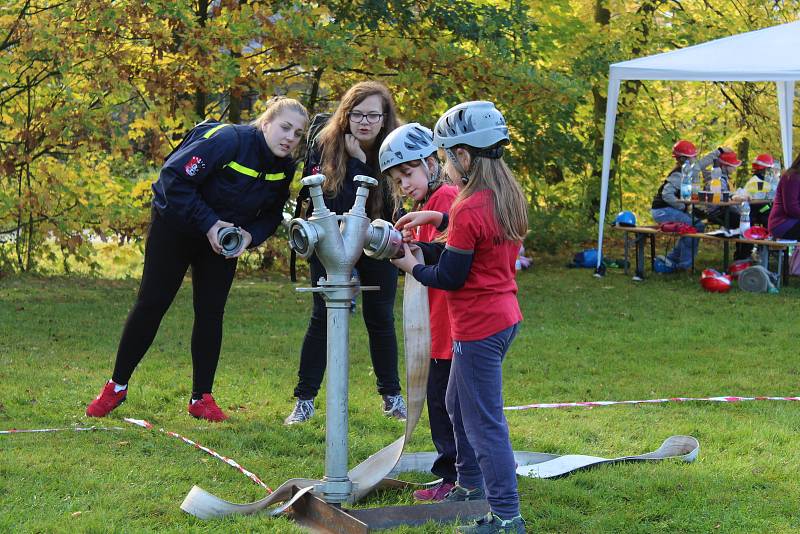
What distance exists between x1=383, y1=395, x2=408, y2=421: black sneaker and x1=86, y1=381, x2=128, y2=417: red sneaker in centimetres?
138

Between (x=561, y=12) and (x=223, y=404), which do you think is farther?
(x=561, y=12)

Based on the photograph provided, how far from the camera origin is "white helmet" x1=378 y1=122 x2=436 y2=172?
13.3 ft

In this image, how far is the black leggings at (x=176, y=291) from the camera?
5410 mm

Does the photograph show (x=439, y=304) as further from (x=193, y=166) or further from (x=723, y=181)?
(x=723, y=181)

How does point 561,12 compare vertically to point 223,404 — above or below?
above

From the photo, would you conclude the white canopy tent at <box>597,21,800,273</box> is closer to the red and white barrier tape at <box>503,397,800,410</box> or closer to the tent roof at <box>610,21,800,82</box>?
the tent roof at <box>610,21,800,82</box>

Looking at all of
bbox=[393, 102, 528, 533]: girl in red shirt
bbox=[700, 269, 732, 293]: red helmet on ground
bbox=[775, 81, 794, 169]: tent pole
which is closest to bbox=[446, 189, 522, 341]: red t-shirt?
bbox=[393, 102, 528, 533]: girl in red shirt

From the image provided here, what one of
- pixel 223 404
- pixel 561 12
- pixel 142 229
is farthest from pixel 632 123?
pixel 223 404

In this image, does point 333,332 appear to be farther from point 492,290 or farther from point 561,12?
point 561,12

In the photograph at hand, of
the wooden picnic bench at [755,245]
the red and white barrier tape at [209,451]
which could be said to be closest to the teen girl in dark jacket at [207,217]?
the red and white barrier tape at [209,451]

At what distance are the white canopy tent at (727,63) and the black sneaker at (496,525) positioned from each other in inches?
336

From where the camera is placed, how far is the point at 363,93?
5164mm

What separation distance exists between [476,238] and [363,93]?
1754mm

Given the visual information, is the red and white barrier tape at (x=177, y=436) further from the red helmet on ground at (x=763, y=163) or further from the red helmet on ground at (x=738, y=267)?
the red helmet on ground at (x=763, y=163)
